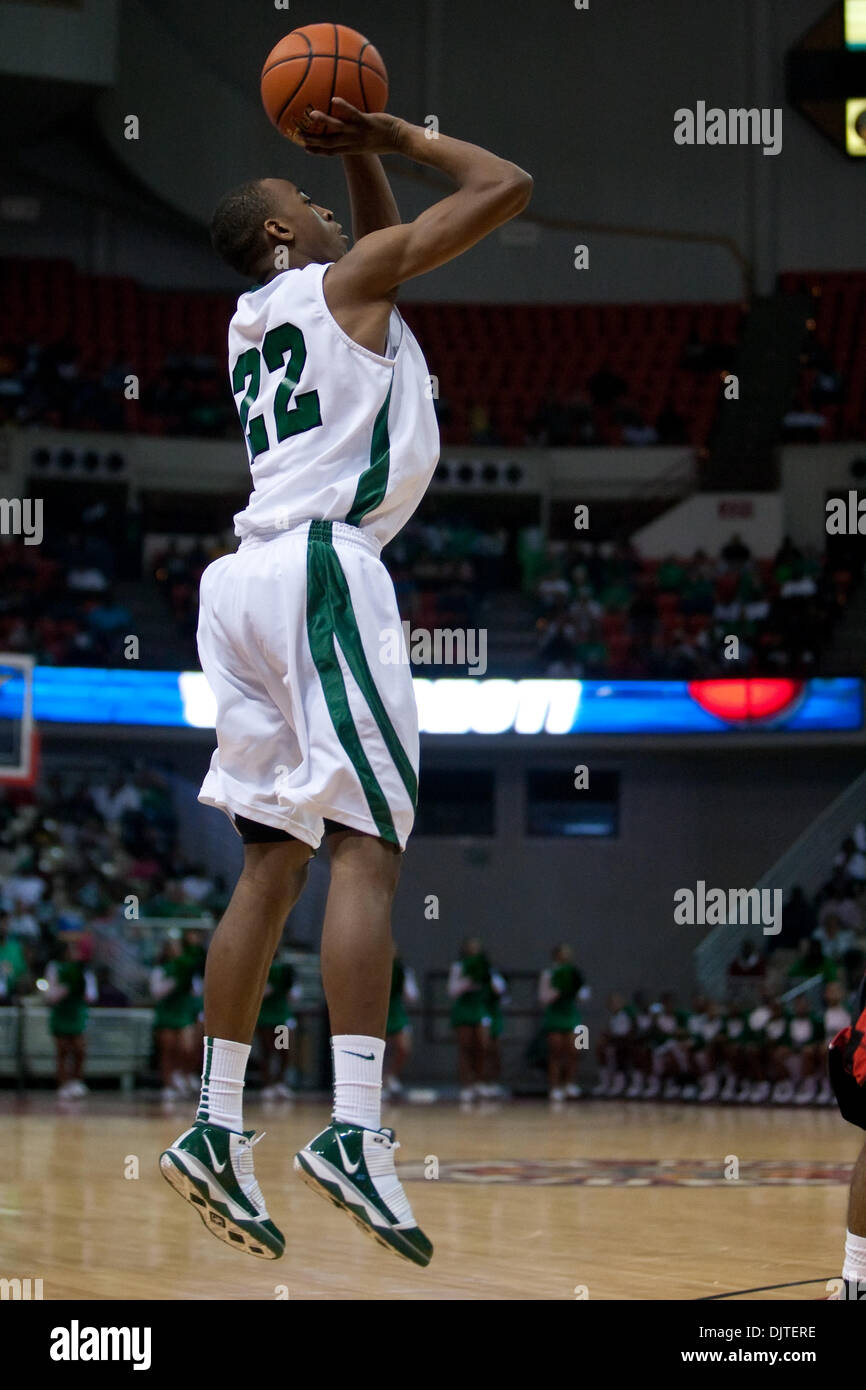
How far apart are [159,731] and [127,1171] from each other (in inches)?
425

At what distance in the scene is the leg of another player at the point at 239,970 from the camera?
3590 mm

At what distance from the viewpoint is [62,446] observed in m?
21.1

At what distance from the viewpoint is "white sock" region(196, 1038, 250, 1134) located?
3551 millimetres

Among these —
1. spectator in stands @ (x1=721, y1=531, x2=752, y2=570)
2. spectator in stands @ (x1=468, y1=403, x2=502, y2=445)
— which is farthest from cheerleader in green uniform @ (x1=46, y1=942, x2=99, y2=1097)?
spectator in stands @ (x1=721, y1=531, x2=752, y2=570)

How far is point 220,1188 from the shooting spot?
11.3ft

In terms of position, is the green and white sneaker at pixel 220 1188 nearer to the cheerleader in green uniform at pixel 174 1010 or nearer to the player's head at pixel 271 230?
the player's head at pixel 271 230

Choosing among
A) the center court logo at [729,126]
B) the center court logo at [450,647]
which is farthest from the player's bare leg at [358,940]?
the center court logo at [729,126]

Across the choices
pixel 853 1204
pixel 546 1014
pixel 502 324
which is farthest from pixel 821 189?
pixel 853 1204

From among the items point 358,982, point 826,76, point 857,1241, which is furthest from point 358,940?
point 826,76

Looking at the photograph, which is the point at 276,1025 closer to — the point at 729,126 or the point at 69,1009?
the point at 69,1009

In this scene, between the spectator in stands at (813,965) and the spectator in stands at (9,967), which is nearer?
the spectator in stands at (9,967)
